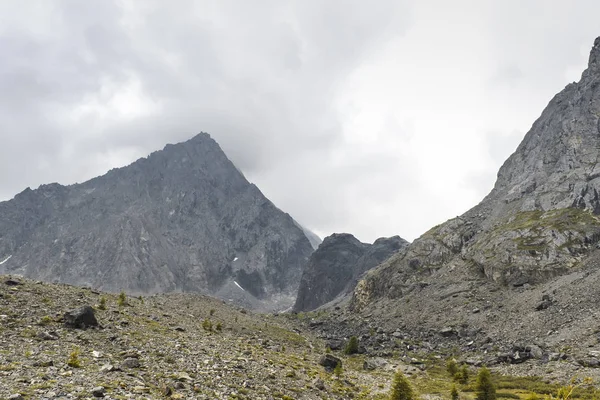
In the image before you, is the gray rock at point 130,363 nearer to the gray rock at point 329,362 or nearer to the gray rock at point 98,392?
the gray rock at point 98,392

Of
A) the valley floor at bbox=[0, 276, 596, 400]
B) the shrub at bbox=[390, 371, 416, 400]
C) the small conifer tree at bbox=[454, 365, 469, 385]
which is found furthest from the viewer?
the small conifer tree at bbox=[454, 365, 469, 385]

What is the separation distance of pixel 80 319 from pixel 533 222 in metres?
123

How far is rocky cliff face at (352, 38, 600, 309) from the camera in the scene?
98.2 m

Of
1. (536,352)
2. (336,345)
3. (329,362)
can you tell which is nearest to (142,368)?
(329,362)

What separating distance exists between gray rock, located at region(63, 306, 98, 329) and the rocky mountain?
61.5 meters

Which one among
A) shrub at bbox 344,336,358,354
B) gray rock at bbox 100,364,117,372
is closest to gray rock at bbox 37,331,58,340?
gray rock at bbox 100,364,117,372

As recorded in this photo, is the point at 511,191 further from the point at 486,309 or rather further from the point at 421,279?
the point at 486,309

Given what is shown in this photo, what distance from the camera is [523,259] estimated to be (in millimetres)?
100250

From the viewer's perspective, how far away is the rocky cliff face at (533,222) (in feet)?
322

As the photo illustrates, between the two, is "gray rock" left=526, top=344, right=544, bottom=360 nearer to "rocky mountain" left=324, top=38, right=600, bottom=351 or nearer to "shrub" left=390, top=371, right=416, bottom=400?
"rocky mountain" left=324, top=38, right=600, bottom=351

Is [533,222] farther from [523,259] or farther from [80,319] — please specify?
[80,319]

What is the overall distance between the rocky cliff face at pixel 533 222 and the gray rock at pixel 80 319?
3733 inches

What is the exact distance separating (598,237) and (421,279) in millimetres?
50335

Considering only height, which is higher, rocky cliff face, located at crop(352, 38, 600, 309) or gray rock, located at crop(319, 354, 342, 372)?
rocky cliff face, located at crop(352, 38, 600, 309)
